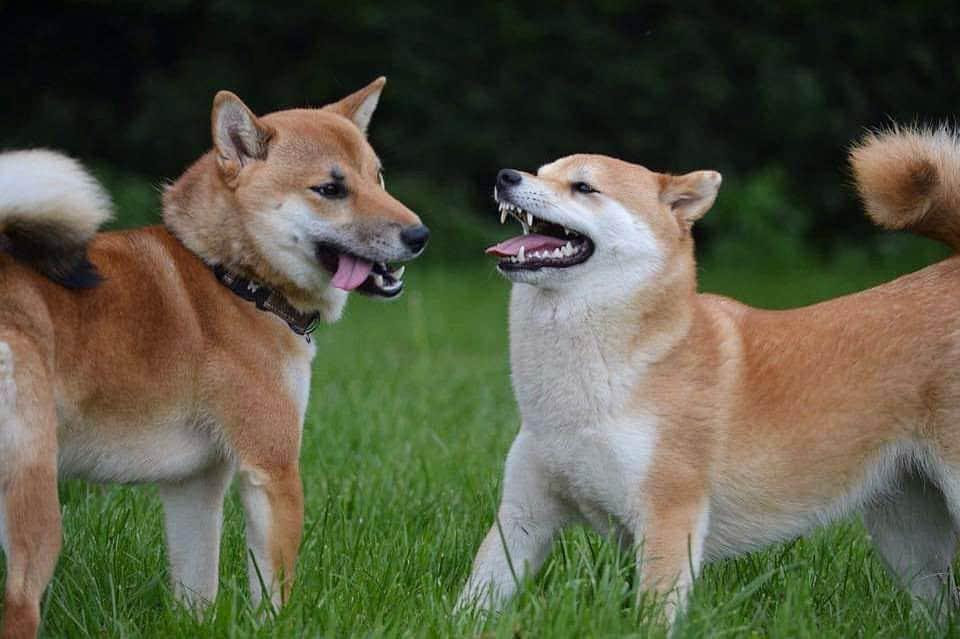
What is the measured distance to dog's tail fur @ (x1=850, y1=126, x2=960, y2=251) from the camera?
405 cm

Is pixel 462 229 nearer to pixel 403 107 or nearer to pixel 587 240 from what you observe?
pixel 403 107

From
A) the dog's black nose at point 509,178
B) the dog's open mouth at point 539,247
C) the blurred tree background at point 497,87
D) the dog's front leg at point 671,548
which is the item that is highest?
the dog's black nose at point 509,178

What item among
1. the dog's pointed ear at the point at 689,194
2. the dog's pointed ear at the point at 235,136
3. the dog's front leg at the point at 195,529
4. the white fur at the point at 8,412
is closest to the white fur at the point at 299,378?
the dog's front leg at the point at 195,529

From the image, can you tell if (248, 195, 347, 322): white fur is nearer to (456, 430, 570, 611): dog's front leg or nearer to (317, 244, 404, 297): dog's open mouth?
(317, 244, 404, 297): dog's open mouth

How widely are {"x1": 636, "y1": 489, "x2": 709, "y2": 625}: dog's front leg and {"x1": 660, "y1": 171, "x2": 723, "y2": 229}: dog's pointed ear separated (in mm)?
915

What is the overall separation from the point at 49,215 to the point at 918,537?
2775 millimetres

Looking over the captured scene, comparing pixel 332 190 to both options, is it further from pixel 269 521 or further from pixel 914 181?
pixel 914 181

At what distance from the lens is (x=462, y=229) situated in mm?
15664

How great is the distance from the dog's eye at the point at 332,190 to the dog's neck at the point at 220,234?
258mm

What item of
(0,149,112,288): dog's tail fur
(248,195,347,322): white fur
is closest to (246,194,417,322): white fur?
(248,195,347,322): white fur

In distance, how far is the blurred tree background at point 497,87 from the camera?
15328mm

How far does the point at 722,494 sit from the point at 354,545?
1197 mm

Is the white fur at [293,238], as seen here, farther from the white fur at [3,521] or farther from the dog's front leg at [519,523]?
the white fur at [3,521]

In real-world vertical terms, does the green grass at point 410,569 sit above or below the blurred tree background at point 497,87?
above
